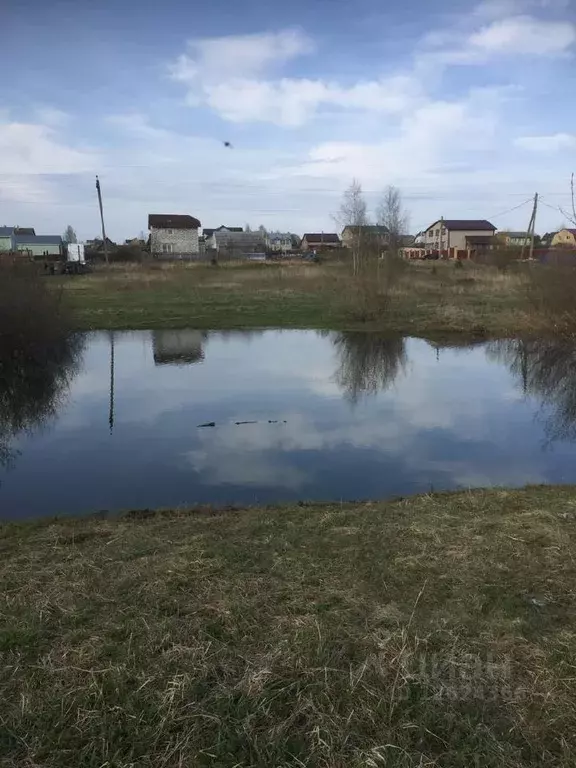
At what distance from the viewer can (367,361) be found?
663 inches

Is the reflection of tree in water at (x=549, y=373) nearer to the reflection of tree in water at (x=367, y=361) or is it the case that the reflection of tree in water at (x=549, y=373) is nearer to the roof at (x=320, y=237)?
the reflection of tree in water at (x=367, y=361)

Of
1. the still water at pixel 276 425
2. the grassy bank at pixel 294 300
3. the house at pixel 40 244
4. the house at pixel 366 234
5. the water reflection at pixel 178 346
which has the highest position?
the house at pixel 40 244

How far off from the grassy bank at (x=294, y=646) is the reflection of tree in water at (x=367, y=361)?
7.73 metres

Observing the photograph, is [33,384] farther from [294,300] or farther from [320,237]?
[320,237]

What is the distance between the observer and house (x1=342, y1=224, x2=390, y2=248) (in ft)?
108

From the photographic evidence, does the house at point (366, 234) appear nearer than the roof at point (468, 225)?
Yes

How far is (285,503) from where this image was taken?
7.04m

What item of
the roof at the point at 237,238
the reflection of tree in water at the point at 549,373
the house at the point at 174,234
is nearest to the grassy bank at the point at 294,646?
the reflection of tree in water at the point at 549,373

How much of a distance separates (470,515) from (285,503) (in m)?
2.08

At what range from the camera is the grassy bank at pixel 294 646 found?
283cm

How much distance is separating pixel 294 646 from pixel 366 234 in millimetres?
31877

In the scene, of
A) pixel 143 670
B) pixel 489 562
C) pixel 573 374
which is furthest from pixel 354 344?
pixel 143 670

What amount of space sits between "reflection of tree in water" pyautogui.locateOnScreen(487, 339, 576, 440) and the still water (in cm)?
6

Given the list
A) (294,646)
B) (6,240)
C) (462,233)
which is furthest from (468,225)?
(294,646)
